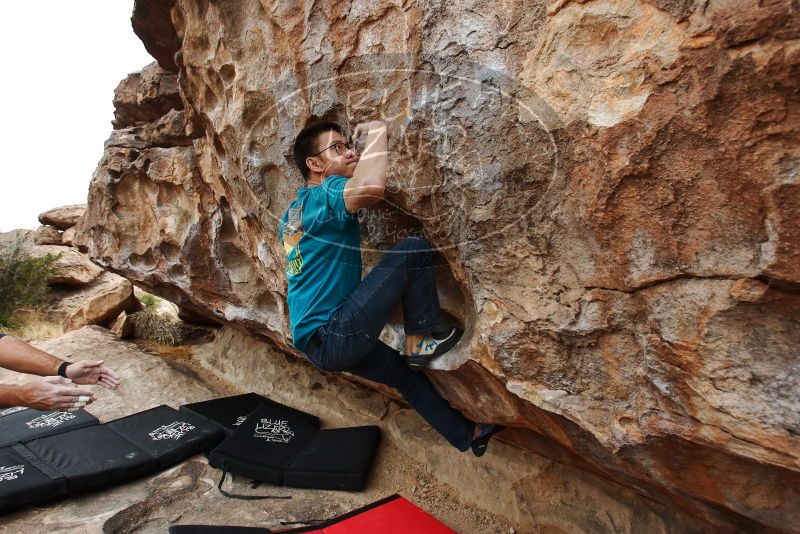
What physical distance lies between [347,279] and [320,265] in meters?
0.12

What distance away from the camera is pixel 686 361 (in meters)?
1.42

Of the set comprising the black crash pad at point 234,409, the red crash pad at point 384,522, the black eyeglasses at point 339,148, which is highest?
the black eyeglasses at point 339,148

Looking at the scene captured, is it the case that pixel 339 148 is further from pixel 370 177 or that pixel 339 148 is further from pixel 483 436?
pixel 483 436

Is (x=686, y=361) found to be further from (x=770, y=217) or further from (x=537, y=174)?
(x=537, y=174)

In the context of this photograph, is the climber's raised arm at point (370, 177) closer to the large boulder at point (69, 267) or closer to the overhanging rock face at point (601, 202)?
the overhanging rock face at point (601, 202)

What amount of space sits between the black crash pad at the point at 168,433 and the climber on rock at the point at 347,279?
154 cm

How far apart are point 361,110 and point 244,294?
208 cm

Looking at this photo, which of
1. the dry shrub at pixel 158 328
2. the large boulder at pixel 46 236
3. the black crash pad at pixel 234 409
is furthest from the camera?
the large boulder at pixel 46 236

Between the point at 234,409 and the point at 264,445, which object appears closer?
the point at 264,445

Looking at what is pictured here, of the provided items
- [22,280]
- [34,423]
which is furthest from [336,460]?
[22,280]

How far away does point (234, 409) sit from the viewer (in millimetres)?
3715

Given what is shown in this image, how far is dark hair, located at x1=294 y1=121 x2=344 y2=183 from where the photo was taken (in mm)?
2166

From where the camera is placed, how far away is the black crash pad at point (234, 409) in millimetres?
3529

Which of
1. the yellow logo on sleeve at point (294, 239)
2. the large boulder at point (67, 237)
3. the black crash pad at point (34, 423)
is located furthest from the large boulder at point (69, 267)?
the yellow logo on sleeve at point (294, 239)
